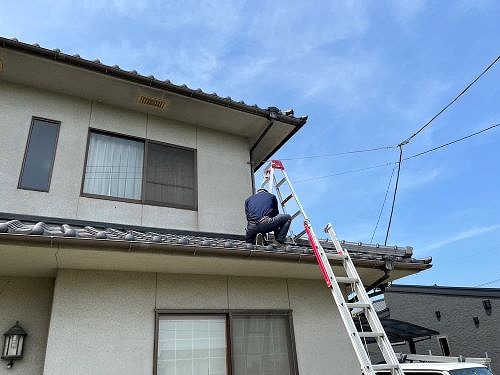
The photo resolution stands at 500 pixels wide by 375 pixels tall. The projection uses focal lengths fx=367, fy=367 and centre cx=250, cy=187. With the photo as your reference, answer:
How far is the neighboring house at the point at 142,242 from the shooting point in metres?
3.88

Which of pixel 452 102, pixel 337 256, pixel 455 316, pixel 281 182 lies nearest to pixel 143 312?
pixel 337 256

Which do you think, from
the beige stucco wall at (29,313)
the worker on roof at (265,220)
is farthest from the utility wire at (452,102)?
the beige stucco wall at (29,313)

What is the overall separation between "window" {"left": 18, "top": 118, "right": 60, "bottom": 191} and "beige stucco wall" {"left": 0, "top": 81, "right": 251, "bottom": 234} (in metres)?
0.07

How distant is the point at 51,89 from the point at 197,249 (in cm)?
372

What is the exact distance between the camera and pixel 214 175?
20.8 feet

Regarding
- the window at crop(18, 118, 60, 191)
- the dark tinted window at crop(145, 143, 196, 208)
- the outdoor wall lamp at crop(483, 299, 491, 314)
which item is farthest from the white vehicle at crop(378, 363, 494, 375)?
the outdoor wall lamp at crop(483, 299, 491, 314)

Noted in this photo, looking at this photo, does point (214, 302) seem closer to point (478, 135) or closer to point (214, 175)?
point (214, 175)

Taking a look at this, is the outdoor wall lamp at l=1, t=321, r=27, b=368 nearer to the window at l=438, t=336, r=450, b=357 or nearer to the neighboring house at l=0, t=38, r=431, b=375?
the neighboring house at l=0, t=38, r=431, b=375

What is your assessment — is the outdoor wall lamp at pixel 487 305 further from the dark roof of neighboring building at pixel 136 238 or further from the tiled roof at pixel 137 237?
the tiled roof at pixel 137 237

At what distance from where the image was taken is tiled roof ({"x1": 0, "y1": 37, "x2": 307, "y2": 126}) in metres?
4.98

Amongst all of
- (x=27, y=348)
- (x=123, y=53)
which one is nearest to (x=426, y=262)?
(x=27, y=348)

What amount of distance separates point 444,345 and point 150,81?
13.3m

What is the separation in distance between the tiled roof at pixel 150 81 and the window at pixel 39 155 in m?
0.97

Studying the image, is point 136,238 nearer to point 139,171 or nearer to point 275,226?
point 275,226
